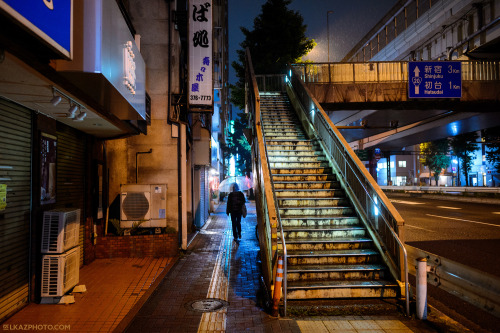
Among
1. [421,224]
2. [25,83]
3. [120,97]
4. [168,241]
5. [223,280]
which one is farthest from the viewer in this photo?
[421,224]

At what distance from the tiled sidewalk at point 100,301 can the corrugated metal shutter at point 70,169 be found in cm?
122

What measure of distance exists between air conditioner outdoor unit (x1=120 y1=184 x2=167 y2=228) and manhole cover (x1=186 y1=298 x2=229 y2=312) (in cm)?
406

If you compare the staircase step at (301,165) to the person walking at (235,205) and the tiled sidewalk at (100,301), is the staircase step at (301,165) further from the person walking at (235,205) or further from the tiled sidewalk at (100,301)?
the tiled sidewalk at (100,301)

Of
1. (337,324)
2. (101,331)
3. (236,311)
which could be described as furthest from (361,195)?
(101,331)

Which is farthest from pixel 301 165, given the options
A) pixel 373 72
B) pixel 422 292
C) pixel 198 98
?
pixel 373 72

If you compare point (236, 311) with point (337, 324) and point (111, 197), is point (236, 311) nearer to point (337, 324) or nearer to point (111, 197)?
point (337, 324)

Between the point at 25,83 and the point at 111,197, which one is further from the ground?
the point at 25,83

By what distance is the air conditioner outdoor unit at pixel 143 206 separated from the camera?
31.2 feet

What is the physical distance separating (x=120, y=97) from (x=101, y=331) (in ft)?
13.1

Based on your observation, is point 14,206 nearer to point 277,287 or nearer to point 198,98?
point 277,287

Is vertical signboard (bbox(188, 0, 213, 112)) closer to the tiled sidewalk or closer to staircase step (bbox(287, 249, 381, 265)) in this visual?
the tiled sidewalk

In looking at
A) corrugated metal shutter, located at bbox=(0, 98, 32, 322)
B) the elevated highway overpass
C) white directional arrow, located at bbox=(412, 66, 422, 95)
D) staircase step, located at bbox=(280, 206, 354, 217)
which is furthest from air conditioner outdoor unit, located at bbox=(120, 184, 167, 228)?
white directional arrow, located at bbox=(412, 66, 422, 95)

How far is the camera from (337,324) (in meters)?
5.17

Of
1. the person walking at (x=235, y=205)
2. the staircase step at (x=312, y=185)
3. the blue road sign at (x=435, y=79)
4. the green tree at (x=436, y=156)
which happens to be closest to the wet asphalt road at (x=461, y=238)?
the staircase step at (x=312, y=185)
